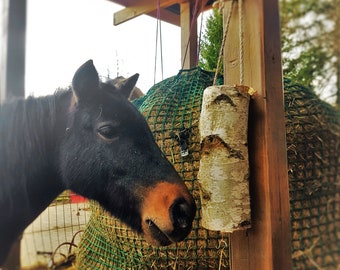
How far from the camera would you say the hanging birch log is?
1199mm

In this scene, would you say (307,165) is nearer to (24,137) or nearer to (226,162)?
(226,162)

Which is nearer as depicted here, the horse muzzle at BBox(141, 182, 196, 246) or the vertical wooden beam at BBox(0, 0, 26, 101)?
the vertical wooden beam at BBox(0, 0, 26, 101)

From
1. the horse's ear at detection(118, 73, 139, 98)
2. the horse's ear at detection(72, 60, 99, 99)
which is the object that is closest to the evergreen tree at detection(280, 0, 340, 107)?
the horse's ear at detection(72, 60, 99, 99)

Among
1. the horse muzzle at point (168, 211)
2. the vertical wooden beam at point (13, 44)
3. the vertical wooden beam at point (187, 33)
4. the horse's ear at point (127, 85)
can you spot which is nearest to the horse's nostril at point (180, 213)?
the horse muzzle at point (168, 211)

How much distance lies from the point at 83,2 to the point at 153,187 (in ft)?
3.52

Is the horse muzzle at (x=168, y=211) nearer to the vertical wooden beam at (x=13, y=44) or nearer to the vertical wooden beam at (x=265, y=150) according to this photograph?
the vertical wooden beam at (x=265, y=150)

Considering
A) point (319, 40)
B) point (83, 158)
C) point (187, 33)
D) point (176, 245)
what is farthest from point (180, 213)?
point (187, 33)

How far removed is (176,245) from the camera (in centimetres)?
197

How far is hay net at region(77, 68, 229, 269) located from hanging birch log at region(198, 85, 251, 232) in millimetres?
724

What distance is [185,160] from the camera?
203 centimetres

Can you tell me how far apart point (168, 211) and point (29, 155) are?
2.77 feet

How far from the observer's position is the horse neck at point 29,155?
5.11 ft

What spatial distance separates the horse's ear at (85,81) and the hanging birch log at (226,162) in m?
0.72

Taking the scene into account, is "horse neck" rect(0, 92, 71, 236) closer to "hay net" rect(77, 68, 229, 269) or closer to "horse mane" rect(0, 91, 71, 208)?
"horse mane" rect(0, 91, 71, 208)
